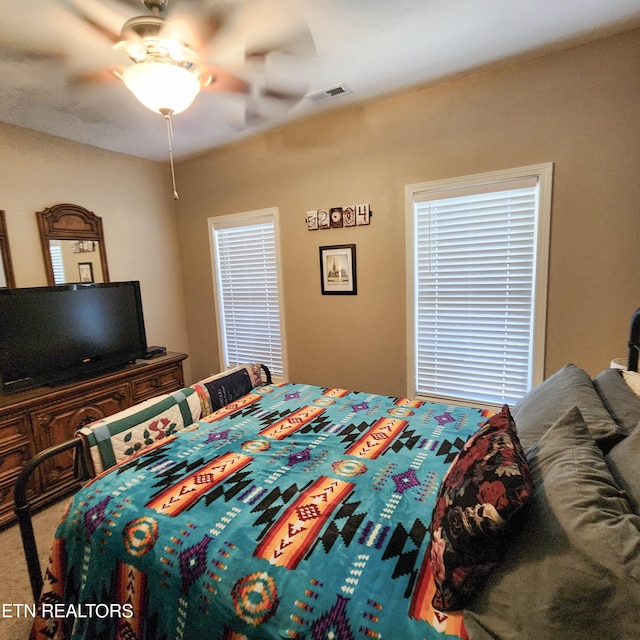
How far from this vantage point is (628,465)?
39.8 inches

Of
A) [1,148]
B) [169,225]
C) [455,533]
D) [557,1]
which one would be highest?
[557,1]

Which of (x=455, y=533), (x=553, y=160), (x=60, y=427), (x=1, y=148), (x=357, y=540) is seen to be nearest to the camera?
(x=455, y=533)

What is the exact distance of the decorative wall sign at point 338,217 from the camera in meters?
3.01

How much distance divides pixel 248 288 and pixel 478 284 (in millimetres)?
2287

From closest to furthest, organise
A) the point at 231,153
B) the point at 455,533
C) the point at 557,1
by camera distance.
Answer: the point at 455,533 → the point at 557,1 → the point at 231,153

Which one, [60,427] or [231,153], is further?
[231,153]

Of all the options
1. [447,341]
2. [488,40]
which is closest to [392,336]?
[447,341]

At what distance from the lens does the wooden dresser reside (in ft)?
7.45

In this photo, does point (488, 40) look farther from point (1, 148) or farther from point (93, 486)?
point (1, 148)

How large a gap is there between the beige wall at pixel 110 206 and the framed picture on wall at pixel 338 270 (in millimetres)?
1917

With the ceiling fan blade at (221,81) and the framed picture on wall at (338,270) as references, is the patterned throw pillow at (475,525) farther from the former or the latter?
the ceiling fan blade at (221,81)

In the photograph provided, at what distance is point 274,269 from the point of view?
363cm

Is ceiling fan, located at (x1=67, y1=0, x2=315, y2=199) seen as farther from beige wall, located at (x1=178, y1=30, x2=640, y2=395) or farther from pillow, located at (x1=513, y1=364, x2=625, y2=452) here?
pillow, located at (x1=513, y1=364, x2=625, y2=452)

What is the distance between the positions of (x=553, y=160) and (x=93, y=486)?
123 inches
